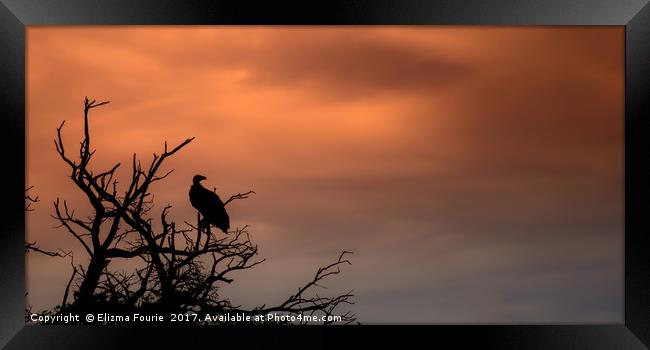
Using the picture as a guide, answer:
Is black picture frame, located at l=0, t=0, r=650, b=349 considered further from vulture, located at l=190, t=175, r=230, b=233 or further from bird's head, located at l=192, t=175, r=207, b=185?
bird's head, located at l=192, t=175, r=207, b=185

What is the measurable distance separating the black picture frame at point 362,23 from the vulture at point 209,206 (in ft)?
5.24

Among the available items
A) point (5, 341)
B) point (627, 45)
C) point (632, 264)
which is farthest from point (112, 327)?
point (627, 45)

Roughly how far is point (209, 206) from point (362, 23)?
248cm

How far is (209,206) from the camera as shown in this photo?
450 centimetres

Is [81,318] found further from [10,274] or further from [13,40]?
[13,40]

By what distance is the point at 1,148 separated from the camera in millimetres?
2332

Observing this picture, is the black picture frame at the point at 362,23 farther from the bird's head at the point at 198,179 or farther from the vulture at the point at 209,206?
the bird's head at the point at 198,179

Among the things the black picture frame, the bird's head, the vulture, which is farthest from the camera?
the bird's head

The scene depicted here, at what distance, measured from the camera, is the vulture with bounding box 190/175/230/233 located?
4255mm

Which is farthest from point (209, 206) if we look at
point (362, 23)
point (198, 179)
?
point (362, 23)

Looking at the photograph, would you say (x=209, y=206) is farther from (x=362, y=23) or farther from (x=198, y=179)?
(x=362, y=23)

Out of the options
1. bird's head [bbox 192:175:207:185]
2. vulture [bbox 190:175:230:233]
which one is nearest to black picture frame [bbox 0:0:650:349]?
vulture [bbox 190:175:230:233]

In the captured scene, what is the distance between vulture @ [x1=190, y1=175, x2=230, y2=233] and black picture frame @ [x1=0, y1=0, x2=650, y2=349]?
5.24ft

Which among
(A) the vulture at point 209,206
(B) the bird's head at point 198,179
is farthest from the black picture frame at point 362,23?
(B) the bird's head at point 198,179
